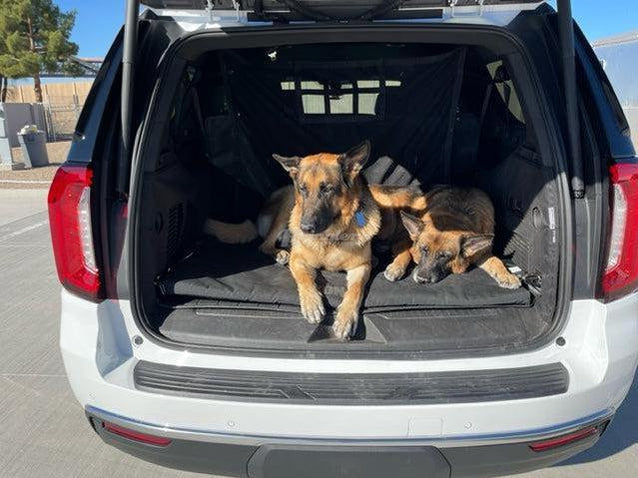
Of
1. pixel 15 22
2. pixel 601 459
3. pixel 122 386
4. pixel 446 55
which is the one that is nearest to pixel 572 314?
pixel 601 459

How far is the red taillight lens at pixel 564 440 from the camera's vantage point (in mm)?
2002

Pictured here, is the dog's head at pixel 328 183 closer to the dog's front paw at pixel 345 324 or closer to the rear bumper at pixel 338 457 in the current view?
the dog's front paw at pixel 345 324

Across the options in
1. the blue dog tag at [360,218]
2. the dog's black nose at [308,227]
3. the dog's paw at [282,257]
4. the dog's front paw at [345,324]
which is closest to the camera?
the dog's front paw at [345,324]

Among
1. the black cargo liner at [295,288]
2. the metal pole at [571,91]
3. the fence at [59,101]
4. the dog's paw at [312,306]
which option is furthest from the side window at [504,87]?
the fence at [59,101]

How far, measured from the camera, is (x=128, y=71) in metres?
2.03

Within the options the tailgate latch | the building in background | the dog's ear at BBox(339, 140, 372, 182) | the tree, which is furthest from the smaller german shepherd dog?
the tree

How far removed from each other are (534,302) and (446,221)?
1.21 m

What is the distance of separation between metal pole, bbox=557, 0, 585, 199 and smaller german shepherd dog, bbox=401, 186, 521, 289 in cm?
73

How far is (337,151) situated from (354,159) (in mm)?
1199

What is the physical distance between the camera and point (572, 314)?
210cm

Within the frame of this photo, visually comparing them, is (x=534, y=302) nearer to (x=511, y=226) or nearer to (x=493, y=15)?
Answer: (x=511, y=226)

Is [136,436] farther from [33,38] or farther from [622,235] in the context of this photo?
[33,38]

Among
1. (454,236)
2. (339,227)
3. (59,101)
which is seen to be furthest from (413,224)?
(59,101)

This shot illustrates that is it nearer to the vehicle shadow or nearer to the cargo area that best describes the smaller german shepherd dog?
the cargo area
